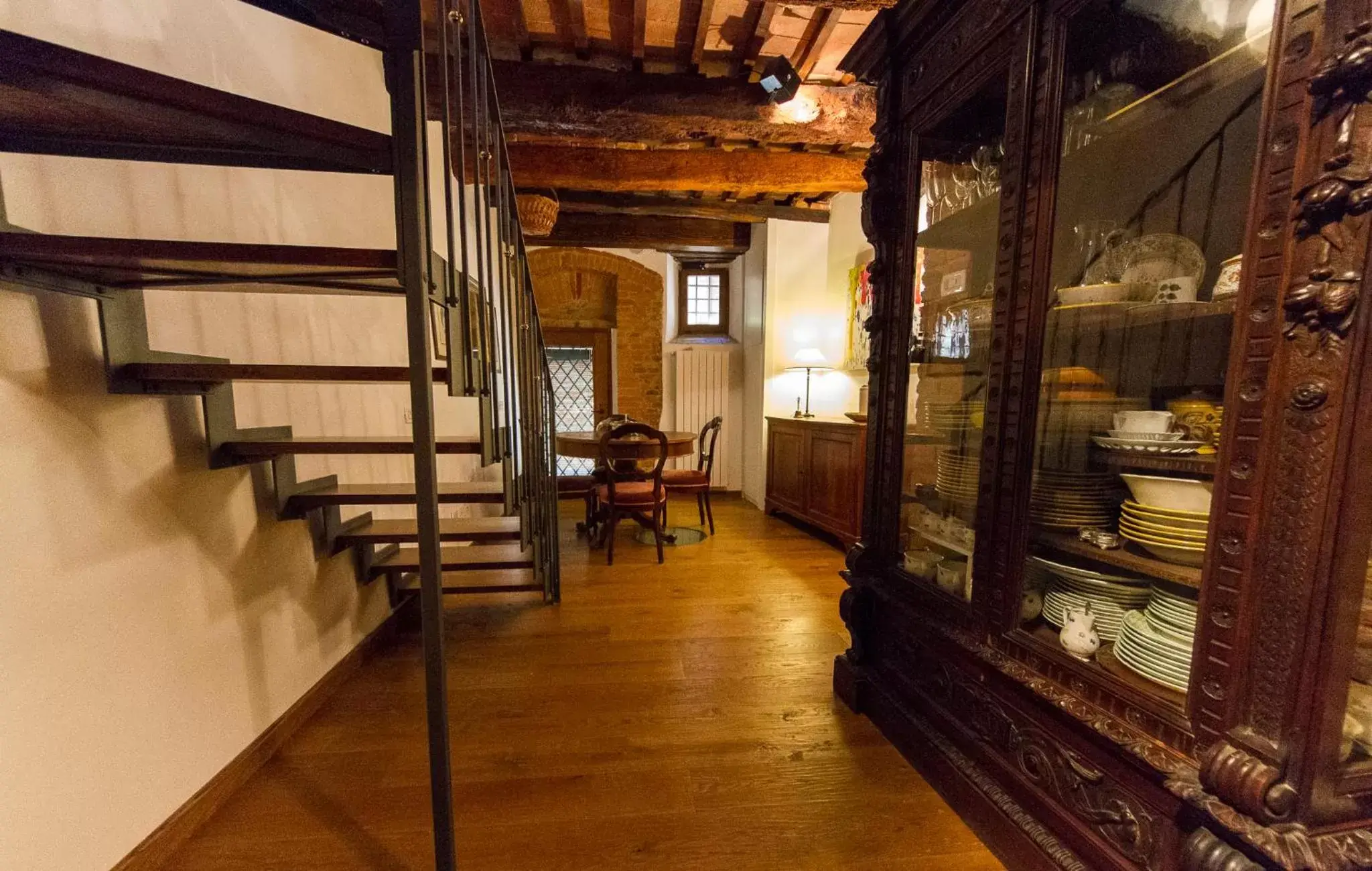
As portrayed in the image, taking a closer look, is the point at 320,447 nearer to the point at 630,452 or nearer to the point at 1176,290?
the point at 630,452

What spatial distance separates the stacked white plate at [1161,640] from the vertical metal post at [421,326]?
1468 millimetres

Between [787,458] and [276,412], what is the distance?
3409mm

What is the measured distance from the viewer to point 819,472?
380 centimetres

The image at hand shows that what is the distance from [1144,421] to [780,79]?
2.34 m

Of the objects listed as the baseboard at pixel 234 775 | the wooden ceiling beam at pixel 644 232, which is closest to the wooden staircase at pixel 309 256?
the baseboard at pixel 234 775

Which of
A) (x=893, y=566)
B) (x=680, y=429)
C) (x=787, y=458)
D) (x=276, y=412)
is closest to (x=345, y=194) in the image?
(x=276, y=412)

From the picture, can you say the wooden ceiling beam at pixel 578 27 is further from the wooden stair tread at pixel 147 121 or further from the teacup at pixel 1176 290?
the teacup at pixel 1176 290

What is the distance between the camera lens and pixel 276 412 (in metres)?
1.72

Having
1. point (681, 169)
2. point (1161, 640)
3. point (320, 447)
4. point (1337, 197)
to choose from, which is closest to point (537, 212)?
point (681, 169)

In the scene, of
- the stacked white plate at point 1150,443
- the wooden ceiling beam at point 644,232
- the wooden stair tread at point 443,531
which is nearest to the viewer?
the stacked white plate at point 1150,443

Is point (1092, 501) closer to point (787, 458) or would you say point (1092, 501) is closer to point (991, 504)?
point (991, 504)

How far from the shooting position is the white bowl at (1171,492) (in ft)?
3.27

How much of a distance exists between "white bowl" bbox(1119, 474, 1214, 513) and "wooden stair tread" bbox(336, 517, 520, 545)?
202 centimetres

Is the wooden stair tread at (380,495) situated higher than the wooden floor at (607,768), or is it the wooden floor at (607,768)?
the wooden stair tread at (380,495)
